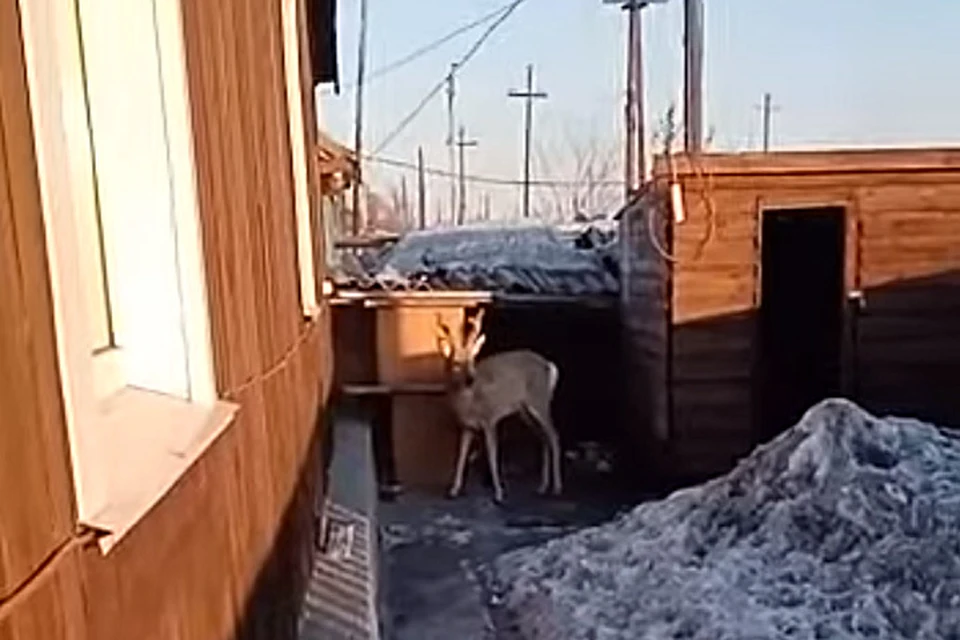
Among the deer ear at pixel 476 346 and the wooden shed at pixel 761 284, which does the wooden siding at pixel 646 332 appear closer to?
the wooden shed at pixel 761 284

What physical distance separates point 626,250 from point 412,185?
20837 millimetres

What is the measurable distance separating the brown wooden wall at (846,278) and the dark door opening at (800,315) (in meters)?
1.05

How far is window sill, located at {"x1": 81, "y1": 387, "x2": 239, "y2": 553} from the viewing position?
1.71 m

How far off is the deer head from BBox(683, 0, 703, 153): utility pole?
3228 millimetres

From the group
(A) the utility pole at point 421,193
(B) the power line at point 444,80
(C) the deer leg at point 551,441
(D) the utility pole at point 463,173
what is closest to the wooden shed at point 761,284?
(C) the deer leg at point 551,441

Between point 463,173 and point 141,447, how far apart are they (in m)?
29.3

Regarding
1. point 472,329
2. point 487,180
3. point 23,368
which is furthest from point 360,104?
point 23,368

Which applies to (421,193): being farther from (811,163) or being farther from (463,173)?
(811,163)

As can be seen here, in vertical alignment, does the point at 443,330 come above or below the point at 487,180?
below

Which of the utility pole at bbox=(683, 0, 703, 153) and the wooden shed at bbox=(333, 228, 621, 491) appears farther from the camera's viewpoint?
the utility pole at bbox=(683, 0, 703, 153)

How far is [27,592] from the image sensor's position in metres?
1.31

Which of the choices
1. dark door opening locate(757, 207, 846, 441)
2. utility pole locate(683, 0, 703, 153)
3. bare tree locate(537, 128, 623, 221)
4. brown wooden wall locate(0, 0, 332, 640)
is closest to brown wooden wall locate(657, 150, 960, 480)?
dark door opening locate(757, 207, 846, 441)

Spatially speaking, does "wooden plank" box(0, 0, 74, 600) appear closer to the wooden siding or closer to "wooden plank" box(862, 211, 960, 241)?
the wooden siding

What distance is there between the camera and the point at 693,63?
12.4m
